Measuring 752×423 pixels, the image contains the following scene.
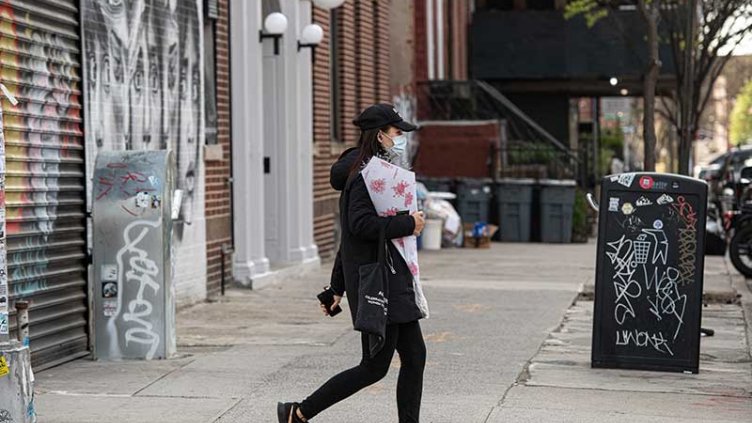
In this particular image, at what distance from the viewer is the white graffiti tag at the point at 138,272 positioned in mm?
9273

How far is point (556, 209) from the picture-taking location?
77.6ft

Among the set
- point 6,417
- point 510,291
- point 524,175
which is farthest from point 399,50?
point 6,417

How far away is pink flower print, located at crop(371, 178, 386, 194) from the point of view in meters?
6.50

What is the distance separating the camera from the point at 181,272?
1235 cm

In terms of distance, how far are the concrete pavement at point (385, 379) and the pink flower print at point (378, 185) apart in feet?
5.38

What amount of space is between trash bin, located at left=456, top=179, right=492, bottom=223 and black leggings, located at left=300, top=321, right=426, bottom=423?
674 inches

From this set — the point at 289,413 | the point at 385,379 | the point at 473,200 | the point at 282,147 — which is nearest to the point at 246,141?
the point at 282,147

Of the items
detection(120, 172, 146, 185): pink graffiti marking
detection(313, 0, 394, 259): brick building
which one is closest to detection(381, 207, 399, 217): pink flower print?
detection(120, 172, 146, 185): pink graffiti marking

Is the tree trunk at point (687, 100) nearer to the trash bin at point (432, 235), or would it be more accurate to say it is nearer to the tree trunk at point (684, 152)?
the tree trunk at point (684, 152)

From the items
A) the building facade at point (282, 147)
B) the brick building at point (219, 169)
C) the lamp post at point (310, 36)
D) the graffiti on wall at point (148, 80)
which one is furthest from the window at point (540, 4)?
the graffiti on wall at point (148, 80)

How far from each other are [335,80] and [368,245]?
480 inches

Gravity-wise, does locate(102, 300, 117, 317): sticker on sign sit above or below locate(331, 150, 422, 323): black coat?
below

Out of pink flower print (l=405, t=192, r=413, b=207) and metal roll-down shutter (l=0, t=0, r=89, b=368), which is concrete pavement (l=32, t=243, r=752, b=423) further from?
pink flower print (l=405, t=192, r=413, b=207)

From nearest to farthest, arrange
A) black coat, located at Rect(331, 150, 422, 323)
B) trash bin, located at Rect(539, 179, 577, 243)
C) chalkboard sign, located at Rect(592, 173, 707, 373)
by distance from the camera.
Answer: black coat, located at Rect(331, 150, 422, 323)
chalkboard sign, located at Rect(592, 173, 707, 373)
trash bin, located at Rect(539, 179, 577, 243)
